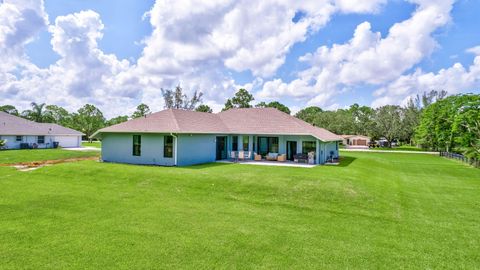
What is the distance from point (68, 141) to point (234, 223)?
43.7m

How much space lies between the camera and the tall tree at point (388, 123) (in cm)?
5622

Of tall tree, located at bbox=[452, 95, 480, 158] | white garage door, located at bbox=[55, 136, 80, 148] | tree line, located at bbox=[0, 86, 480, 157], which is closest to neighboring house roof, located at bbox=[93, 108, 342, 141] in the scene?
tall tree, located at bbox=[452, 95, 480, 158]

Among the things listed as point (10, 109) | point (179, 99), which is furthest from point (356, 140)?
point (10, 109)

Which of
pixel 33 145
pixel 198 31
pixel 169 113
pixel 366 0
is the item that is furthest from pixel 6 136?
pixel 366 0

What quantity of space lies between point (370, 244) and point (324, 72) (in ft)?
76.4

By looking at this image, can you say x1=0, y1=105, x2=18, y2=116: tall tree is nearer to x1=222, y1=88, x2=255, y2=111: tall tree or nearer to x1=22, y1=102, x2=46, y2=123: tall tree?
x1=22, y1=102, x2=46, y2=123: tall tree

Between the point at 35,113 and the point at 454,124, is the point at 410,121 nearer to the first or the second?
the point at 454,124

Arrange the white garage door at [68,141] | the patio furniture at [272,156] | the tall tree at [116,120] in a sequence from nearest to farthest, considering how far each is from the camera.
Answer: the patio furniture at [272,156]
the white garage door at [68,141]
the tall tree at [116,120]

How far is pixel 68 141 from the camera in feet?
141

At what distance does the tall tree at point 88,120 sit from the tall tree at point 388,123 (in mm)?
60467

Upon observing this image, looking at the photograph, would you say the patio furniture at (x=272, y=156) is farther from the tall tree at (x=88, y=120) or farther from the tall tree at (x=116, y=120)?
the tall tree at (x=116, y=120)

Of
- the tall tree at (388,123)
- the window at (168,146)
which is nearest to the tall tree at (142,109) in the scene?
the tall tree at (388,123)

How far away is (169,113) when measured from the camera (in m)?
21.2

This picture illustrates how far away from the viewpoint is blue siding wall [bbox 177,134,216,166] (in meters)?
18.4
